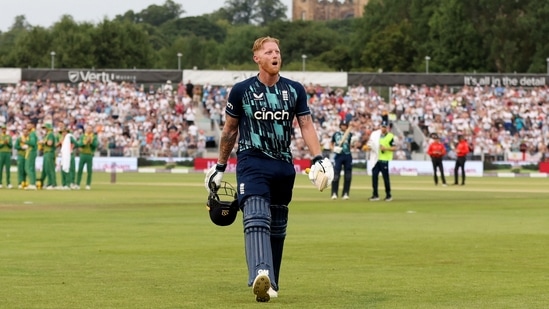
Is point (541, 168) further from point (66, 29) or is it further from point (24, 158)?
point (66, 29)

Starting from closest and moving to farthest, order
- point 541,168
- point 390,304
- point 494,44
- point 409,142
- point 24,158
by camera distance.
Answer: point 390,304 < point 24,158 < point 541,168 < point 409,142 < point 494,44

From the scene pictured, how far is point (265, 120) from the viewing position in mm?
11734

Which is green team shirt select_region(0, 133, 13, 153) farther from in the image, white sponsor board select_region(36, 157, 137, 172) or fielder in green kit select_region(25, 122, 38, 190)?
white sponsor board select_region(36, 157, 137, 172)

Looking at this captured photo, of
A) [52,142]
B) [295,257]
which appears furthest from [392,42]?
[295,257]

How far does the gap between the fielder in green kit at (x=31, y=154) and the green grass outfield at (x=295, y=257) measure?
959cm

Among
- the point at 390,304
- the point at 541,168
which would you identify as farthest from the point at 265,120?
the point at 541,168

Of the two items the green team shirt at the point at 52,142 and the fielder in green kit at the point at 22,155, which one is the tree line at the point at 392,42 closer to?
the fielder in green kit at the point at 22,155

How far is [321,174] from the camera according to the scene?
11.6 metres

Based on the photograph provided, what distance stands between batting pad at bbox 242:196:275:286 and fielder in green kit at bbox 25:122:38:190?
2952 centimetres

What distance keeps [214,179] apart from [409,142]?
60518 mm

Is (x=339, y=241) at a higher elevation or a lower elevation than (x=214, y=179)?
lower

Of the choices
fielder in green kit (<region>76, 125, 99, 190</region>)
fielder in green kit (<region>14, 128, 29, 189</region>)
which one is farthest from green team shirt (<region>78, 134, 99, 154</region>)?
fielder in green kit (<region>14, 128, 29, 189</region>)

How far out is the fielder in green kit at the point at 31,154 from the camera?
40438mm

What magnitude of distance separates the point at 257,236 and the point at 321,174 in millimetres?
780
